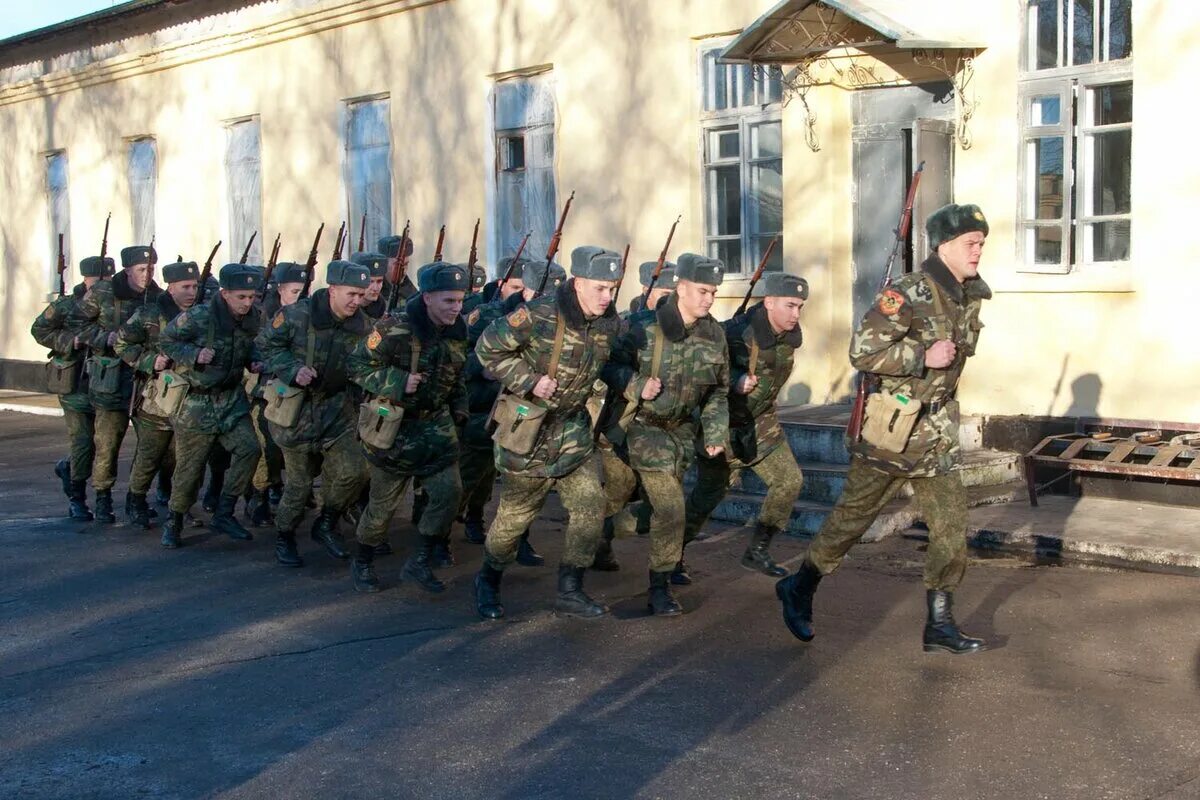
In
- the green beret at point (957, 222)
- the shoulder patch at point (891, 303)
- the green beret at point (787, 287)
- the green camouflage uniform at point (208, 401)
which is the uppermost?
the green beret at point (957, 222)

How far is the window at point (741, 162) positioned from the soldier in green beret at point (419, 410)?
5518 millimetres

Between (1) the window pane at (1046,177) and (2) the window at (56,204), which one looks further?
(2) the window at (56,204)

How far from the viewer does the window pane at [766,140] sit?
1309cm

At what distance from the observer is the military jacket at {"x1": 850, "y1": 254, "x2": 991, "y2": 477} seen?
6.36 m

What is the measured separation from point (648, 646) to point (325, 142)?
512 inches

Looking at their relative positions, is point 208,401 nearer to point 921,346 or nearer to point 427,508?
point 427,508

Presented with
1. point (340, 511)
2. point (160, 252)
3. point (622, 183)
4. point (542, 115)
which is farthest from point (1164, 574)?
point (160, 252)

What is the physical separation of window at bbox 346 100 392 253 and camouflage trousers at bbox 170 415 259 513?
8194 millimetres

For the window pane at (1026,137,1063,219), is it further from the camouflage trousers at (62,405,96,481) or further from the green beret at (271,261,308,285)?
the camouflage trousers at (62,405,96,481)

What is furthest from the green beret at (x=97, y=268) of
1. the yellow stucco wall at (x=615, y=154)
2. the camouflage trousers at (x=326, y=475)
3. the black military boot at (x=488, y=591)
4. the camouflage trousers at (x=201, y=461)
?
the black military boot at (x=488, y=591)

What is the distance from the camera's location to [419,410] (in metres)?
8.14

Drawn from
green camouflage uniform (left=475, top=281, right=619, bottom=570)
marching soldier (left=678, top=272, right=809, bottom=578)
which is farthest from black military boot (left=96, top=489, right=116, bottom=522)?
marching soldier (left=678, top=272, right=809, bottom=578)

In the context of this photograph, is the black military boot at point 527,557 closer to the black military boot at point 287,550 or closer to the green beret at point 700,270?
the black military boot at point 287,550

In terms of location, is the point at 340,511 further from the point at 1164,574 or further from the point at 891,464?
the point at 1164,574
